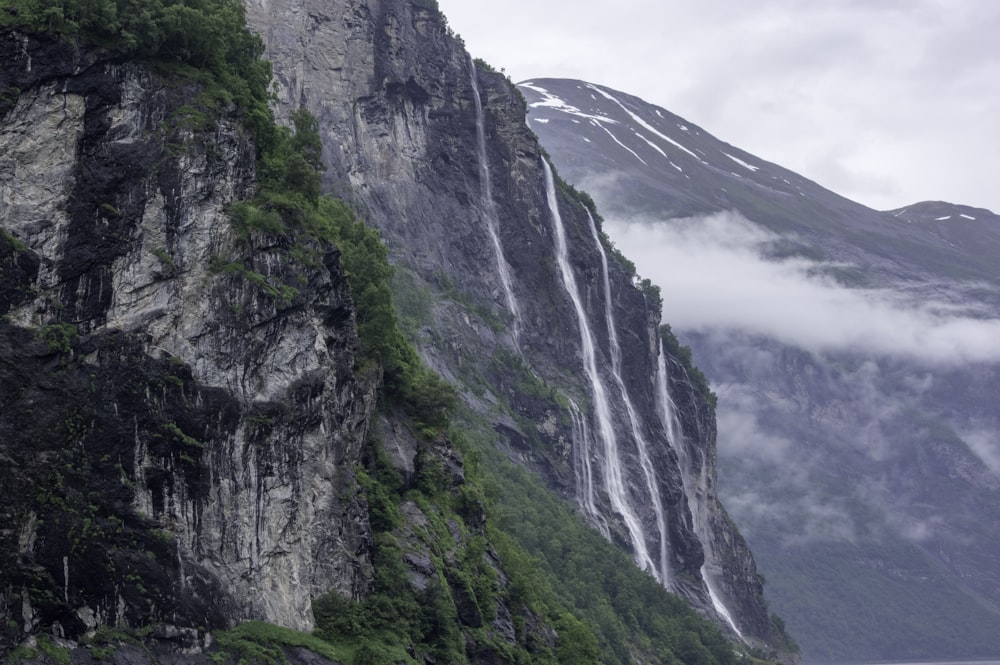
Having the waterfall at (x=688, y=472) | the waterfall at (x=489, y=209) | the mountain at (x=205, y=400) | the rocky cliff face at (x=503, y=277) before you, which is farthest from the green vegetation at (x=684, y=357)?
the mountain at (x=205, y=400)

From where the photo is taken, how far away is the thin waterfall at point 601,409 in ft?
370

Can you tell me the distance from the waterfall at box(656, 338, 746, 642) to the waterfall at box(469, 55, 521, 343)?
20.5 m

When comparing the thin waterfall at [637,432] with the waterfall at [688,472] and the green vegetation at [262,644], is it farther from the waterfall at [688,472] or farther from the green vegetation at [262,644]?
the green vegetation at [262,644]

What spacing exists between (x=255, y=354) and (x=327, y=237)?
814cm

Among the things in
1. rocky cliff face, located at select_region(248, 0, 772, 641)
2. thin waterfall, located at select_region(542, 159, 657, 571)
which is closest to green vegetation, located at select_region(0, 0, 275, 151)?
rocky cliff face, located at select_region(248, 0, 772, 641)

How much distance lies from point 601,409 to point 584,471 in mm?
9077

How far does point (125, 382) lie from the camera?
148ft

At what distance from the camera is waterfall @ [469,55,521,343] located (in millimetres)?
118506

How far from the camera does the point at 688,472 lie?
13075cm

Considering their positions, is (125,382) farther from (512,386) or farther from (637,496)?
(637,496)

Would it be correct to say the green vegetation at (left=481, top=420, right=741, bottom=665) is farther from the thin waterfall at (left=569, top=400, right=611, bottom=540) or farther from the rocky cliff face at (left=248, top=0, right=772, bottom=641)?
the rocky cliff face at (left=248, top=0, right=772, bottom=641)

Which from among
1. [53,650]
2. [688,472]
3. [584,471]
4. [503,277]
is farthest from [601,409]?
[53,650]

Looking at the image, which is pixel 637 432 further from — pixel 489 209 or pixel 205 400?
pixel 205 400

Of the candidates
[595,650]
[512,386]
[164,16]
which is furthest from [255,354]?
[512,386]
